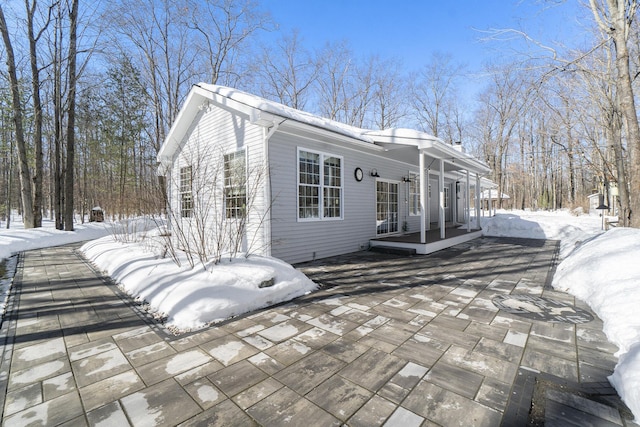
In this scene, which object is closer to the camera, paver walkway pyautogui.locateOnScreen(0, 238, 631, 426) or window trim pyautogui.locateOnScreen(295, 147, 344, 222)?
paver walkway pyautogui.locateOnScreen(0, 238, 631, 426)

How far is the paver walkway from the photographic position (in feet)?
5.55

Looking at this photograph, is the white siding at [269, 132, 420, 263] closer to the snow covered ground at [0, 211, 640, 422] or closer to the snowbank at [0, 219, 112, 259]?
the snow covered ground at [0, 211, 640, 422]

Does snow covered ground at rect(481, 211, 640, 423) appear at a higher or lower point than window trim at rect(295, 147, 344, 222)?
lower

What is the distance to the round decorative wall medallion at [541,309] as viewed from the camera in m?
3.13

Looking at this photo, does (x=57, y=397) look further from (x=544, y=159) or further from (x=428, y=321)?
(x=544, y=159)

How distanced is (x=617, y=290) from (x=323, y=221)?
194 inches

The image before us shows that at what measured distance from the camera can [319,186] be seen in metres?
6.60

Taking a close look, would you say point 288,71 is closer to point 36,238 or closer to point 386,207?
point 386,207

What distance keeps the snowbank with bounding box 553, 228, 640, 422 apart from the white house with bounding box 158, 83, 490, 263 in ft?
10.5

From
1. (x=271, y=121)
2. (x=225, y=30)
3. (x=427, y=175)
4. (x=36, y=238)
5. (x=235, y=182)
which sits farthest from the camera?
(x=225, y=30)

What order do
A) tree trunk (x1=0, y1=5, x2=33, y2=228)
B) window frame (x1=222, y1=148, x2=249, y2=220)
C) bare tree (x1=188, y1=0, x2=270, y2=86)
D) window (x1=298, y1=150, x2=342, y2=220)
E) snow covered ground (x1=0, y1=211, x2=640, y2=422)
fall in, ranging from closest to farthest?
snow covered ground (x1=0, y1=211, x2=640, y2=422) → window frame (x1=222, y1=148, x2=249, y2=220) → window (x1=298, y1=150, x2=342, y2=220) → tree trunk (x1=0, y1=5, x2=33, y2=228) → bare tree (x1=188, y1=0, x2=270, y2=86)

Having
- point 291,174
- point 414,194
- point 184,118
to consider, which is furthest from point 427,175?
point 184,118

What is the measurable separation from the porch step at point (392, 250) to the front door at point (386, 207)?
0.82m

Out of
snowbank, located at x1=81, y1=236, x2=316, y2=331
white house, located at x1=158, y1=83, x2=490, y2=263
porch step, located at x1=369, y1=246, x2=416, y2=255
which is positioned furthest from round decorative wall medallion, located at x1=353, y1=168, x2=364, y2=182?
snowbank, located at x1=81, y1=236, x2=316, y2=331
